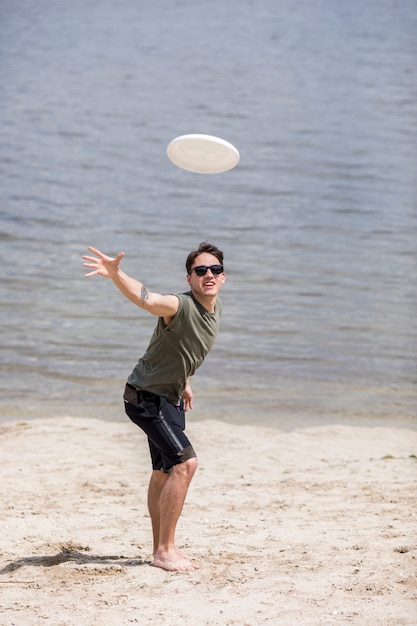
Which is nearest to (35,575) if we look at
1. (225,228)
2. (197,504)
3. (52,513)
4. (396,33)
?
(52,513)

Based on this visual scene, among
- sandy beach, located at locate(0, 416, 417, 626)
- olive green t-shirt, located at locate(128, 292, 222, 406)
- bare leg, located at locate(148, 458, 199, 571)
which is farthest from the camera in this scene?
bare leg, located at locate(148, 458, 199, 571)

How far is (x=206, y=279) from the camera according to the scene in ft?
19.4

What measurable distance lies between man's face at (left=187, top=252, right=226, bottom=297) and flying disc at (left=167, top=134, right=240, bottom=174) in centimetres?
75

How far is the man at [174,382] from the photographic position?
5797mm

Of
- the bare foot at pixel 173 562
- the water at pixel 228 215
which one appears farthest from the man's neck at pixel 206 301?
the water at pixel 228 215

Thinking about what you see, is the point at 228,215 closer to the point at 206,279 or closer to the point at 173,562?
the point at 206,279

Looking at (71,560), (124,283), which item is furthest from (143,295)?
(71,560)

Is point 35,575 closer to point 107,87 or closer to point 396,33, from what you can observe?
point 107,87

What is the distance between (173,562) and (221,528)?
38.1 inches

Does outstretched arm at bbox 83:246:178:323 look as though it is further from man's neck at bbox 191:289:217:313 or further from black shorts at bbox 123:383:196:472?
black shorts at bbox 123:383:196:472

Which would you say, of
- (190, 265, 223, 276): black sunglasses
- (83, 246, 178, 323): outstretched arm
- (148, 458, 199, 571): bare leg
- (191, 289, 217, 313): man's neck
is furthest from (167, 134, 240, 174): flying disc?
(148, 458, 199, 571): bare leg

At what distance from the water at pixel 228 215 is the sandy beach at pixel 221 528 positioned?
3.73ft

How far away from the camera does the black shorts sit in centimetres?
585

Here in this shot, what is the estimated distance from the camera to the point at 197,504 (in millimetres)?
7410
